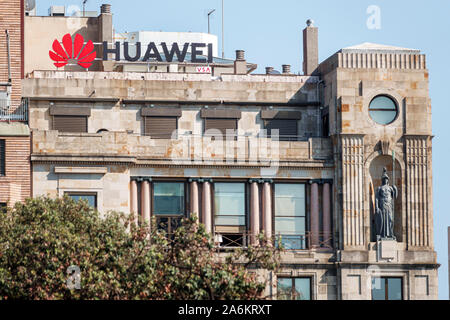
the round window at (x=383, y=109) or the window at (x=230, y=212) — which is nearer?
the window at (x=230, y=212)

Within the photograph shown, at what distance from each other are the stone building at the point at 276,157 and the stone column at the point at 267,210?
0.07 metres

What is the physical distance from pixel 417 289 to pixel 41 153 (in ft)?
86.3

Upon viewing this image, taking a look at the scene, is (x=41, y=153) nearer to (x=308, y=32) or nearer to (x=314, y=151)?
(x=314, y=151)

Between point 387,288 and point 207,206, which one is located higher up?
point 207,206

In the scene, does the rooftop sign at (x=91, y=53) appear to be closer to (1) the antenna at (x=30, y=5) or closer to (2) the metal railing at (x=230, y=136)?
(2) the metal railing at (x=230, y=136)

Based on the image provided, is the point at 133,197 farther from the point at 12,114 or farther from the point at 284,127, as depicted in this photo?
the point at 284,127

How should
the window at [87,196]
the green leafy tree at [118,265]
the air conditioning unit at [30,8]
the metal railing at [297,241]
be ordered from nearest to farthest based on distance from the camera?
the green leafy tree at [118,265] < the window at [87,196] < the metal railing at [297,241] < the air conditioning unit at [30,8]

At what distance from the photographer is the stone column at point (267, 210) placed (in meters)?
102

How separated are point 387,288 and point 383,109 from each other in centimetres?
1216

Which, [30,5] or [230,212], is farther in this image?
[30,5]

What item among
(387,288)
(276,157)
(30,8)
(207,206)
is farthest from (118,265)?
(30,8)

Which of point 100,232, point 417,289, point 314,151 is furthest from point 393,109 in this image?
point 100,232

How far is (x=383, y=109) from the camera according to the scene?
104 m

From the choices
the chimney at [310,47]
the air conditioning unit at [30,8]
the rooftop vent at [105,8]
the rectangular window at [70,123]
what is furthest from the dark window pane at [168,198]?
the air conditioning unit at [30,8]
